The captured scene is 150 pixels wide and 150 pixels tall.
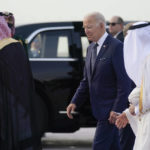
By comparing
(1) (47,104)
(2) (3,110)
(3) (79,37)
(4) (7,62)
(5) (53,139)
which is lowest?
(5) (53,139)

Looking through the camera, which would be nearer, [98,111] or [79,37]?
[98,111]

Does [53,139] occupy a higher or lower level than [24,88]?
lower

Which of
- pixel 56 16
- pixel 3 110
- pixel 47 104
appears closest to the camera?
pixel 3 110

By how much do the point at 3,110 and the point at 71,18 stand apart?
5.74 meters

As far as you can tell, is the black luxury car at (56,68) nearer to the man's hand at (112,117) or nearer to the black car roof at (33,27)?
the black car roof at (33,27)

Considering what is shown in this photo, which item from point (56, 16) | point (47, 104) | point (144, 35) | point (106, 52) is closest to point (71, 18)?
point (56, 16)

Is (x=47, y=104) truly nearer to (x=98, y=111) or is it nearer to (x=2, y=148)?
(x=98, y=111)

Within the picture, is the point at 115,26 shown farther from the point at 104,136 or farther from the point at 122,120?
the point at 122,120

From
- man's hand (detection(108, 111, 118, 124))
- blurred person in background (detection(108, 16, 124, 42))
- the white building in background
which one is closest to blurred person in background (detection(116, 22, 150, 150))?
man's hand (detection(108, 111, 118, 124))

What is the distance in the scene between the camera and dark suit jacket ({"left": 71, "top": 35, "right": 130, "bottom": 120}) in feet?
21.6

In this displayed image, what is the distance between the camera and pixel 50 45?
10.1 metres

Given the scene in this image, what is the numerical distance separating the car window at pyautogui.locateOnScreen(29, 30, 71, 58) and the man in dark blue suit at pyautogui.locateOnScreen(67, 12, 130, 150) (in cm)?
326

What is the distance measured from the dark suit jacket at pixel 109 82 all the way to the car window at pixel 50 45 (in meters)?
3.33

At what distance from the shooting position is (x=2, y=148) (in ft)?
16.2
